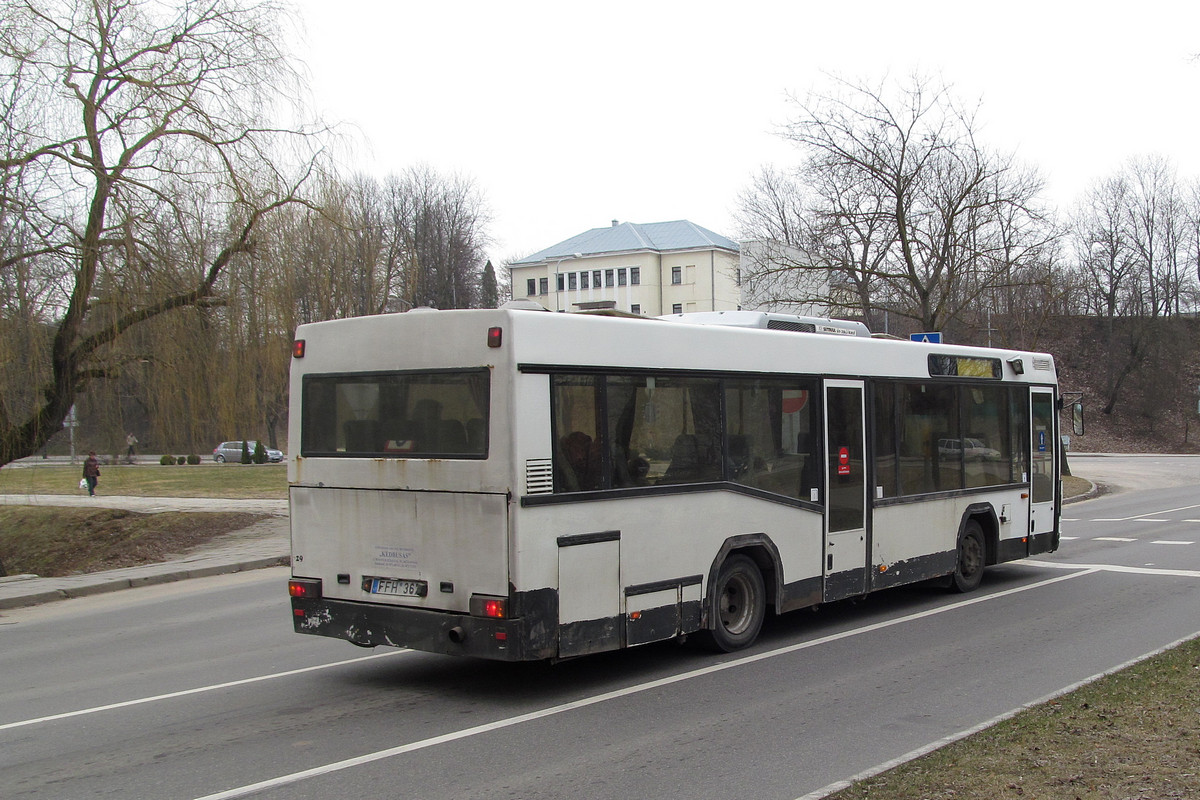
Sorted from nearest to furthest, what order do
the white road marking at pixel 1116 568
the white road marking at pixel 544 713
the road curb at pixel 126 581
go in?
the white road marking at pixel 544 713 < the white road marking at pixel 1116 568 < the road curb at pixel 126 581

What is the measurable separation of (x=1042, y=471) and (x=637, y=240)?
83.4 m

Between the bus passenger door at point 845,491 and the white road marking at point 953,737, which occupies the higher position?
the bus passenger door at point 845,491

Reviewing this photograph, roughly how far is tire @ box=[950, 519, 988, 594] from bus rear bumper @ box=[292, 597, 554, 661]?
6.56 m

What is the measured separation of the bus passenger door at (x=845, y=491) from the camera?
1002cm

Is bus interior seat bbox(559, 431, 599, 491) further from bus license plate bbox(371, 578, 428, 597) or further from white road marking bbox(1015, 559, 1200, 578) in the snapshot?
white road marking bbox(1015, 559, 1200, 578)

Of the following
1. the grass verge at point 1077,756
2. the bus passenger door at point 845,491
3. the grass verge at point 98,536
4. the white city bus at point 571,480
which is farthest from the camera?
the grass verge at point 98,536

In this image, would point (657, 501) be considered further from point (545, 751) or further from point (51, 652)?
point (51, 652)

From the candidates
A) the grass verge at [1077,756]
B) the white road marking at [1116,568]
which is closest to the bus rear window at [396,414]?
the grass verge at [1077,756]

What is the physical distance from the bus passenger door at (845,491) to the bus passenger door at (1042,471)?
409 centimetres

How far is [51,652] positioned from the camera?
10430 millimetres

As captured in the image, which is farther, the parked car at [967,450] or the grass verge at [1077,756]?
the parked car at [967,450]

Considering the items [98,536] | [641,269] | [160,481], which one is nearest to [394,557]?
[98,536]

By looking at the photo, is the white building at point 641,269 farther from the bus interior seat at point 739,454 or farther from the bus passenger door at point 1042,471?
the bus interior seat at point 739,454

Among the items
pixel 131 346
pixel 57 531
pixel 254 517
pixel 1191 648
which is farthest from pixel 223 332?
pixel 1191 648
